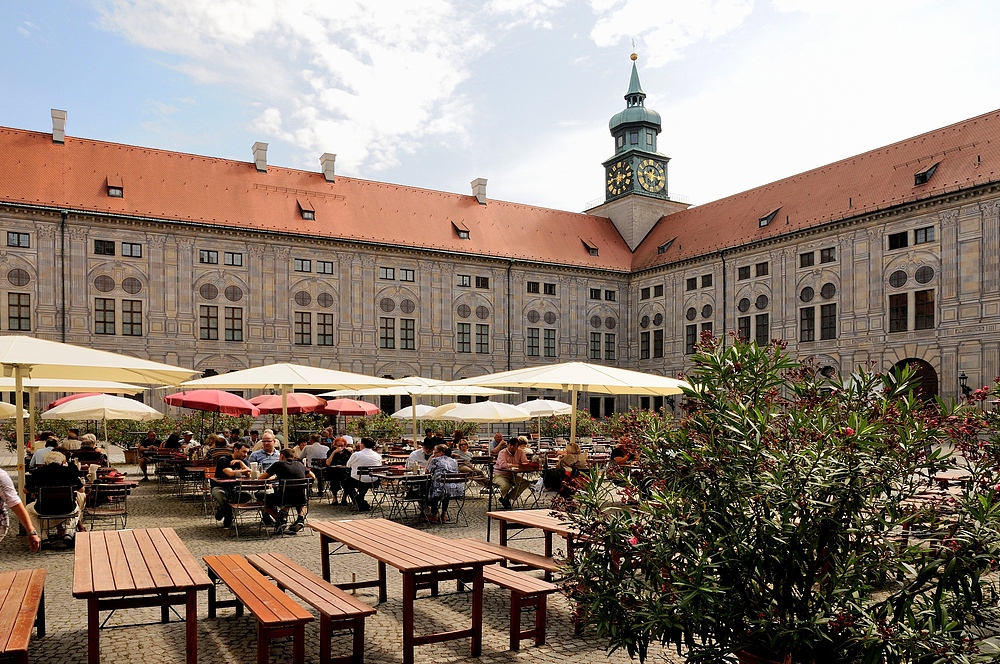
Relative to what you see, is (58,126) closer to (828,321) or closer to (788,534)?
(828,321)

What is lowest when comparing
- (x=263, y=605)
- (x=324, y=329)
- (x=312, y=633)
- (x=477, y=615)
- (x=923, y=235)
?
(x=312, y=633)

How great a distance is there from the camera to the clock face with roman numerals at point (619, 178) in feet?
174

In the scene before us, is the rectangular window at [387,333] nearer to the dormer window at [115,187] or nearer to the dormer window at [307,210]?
the dormer window at [307,210]

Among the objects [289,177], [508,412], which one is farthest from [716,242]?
[508,412]

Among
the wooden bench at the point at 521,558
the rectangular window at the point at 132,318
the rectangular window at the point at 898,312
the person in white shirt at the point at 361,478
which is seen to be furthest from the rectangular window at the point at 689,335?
the wooden bench at the point at 521,558

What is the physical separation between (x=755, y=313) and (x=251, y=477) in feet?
108

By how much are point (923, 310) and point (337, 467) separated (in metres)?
28.5

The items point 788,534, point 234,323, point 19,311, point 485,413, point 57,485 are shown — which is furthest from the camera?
point 234,323

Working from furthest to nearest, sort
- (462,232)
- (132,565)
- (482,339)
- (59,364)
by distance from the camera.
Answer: (462,232) → (482,339) → (59,364) → (132,565)

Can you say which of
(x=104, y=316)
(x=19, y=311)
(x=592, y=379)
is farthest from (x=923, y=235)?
(x=19, y=311)

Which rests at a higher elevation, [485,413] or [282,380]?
[282,380]

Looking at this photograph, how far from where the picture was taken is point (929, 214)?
32969 millimetres

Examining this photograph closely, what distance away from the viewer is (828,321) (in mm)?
36906

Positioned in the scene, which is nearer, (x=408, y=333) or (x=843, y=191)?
(x=843, y=191)
